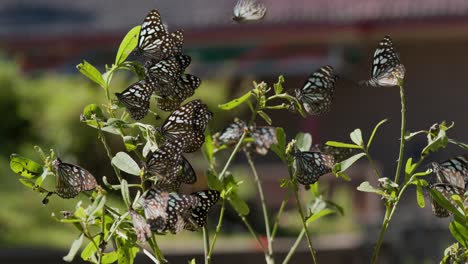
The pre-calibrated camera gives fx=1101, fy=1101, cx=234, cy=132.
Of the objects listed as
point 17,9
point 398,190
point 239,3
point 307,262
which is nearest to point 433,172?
point 398,190

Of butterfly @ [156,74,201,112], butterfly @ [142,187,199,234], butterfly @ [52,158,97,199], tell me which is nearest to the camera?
butterfly @ [142,187,199,234]

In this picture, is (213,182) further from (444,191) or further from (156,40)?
(444,191)

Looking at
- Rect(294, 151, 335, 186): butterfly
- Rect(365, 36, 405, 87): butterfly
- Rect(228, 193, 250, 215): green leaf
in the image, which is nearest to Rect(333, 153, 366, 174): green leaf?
Rect(294, 151, 335, 186): butterfly

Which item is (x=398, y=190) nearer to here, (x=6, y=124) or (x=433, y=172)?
(x=433, y=172)

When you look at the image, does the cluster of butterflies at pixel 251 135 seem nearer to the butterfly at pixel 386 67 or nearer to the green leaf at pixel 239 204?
the green leaf at pixel 239 204

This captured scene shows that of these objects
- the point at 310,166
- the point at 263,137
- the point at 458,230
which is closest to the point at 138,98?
the point at 310,166

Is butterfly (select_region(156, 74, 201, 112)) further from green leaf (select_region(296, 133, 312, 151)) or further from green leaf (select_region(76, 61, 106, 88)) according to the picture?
green leaf (select_region(296, 133, 312, 151))

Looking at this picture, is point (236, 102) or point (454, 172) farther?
Result: point (236, 102)

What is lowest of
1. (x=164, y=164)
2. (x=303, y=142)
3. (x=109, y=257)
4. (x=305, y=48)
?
(x=305, y=48)
